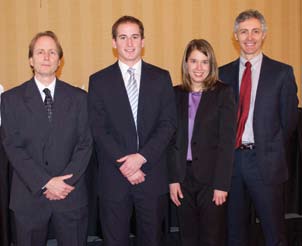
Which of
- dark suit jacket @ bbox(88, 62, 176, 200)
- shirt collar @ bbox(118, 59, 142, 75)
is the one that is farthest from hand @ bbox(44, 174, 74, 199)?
shirt collar @ bbox(118, 59, 142, 75)

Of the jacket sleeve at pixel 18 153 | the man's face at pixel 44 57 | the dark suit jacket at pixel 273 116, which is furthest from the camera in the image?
the dark suit jacket at pixel 273 116

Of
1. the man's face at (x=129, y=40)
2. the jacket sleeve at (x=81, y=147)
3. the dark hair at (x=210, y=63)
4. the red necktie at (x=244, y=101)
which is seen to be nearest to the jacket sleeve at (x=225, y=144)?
the dark hair at (x=210, y=63)

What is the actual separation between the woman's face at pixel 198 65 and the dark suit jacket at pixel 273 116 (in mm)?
413

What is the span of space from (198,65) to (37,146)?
3.48ft

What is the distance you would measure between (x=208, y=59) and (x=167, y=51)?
6.74 feet

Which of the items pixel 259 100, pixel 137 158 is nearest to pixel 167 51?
pixel 259 100

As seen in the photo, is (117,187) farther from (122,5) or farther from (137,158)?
(122,5)

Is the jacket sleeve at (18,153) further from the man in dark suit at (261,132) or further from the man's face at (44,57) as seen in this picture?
the man in dark suit at (261,132)

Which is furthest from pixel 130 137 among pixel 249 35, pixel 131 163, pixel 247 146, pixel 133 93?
pixel 249 35

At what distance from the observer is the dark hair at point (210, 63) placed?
262cm

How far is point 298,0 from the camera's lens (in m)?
4.96

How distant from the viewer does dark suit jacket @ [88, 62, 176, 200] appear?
253 centimetres

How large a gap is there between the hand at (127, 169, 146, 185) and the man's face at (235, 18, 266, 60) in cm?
111

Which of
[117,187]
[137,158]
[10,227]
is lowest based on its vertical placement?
[10,227]
